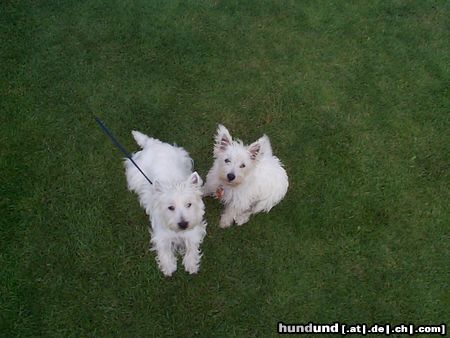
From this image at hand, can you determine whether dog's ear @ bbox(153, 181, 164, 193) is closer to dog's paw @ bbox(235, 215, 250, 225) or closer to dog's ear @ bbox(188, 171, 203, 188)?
dog's ear @ bbox(188, 171, 203, 188)

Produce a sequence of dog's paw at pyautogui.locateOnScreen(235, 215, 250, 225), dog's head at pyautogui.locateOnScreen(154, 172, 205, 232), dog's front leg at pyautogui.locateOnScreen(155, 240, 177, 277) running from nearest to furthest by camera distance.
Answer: dog's head at pyautogui.locateOnScreen(154, 172, 205, 232) < dog's front leg at pyautogui.locateOnScreen(155, 240, 177, 277) < dog's paw at pyautogui.locateOnScreen(235, 215, 250, 225)

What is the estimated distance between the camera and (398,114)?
23.7 feet

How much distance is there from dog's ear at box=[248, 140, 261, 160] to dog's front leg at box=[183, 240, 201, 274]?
143cm

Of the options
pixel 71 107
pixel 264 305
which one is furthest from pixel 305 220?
pixel 71 107

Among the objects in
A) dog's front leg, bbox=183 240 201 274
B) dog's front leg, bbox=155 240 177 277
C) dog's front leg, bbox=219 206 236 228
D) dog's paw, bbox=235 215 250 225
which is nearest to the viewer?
dog's front leg, bbox=155 240 177 277

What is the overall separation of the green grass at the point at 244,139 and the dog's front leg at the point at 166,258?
0.51 feet

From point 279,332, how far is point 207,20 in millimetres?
6007

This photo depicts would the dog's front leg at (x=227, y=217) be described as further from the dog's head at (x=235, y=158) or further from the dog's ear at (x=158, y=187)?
the dog's ear at (x=158, y=187)

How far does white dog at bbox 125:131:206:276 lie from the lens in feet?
14.6

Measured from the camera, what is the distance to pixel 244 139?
22.0 ft

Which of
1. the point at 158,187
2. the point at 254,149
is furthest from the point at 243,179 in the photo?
the point at 158,187

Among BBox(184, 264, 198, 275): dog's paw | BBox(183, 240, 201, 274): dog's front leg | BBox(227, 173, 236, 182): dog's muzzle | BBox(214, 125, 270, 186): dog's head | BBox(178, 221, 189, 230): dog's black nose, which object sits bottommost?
BBox(184, 264, 198, 275): dog's paw

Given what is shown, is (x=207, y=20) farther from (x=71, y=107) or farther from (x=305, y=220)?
(x=305, y=220)

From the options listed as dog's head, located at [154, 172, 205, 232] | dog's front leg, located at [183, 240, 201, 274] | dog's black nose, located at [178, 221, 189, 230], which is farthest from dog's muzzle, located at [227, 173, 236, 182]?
dog's front leg, located at [183, 240, 201, 274]
